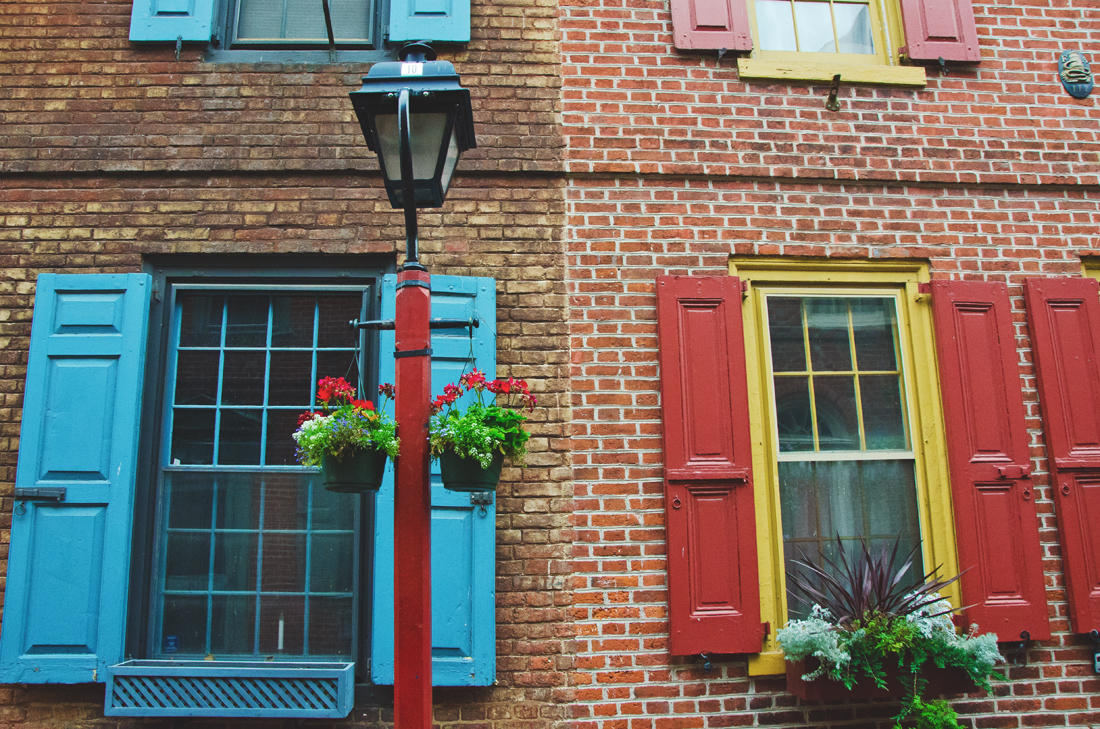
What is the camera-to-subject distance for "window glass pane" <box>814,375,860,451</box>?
163 inches

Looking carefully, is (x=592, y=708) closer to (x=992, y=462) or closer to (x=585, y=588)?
(x=585, y=588)

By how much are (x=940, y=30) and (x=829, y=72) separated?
30.6 inches

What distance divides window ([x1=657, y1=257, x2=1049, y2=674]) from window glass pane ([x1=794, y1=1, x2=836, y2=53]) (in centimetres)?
145

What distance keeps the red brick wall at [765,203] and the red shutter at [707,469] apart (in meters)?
0.11

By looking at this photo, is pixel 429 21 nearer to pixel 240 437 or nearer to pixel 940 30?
pixel 240 437

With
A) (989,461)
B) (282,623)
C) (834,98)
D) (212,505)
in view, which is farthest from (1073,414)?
(212,505)

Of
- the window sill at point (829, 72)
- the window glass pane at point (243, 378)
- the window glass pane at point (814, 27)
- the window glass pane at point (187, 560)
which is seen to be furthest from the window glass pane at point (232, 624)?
the window glass pane at point (814, 27)

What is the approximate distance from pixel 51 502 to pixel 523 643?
2.45m

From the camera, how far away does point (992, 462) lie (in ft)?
12.9

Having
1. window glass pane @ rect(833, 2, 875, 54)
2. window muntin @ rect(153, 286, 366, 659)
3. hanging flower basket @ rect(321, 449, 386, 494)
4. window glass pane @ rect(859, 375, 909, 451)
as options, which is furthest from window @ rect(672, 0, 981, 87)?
hanging flower basket @ rect(321, 449, 386, 494)

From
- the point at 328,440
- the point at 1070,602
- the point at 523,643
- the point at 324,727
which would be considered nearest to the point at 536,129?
the point at 328,440

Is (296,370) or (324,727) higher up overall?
(296,370)

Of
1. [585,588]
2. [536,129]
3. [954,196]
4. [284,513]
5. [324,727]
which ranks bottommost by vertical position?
[324,727]

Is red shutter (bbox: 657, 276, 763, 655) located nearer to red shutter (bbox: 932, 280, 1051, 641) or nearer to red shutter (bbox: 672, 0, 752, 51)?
red shutter (bbox: 932, 280, 1051, 641)
